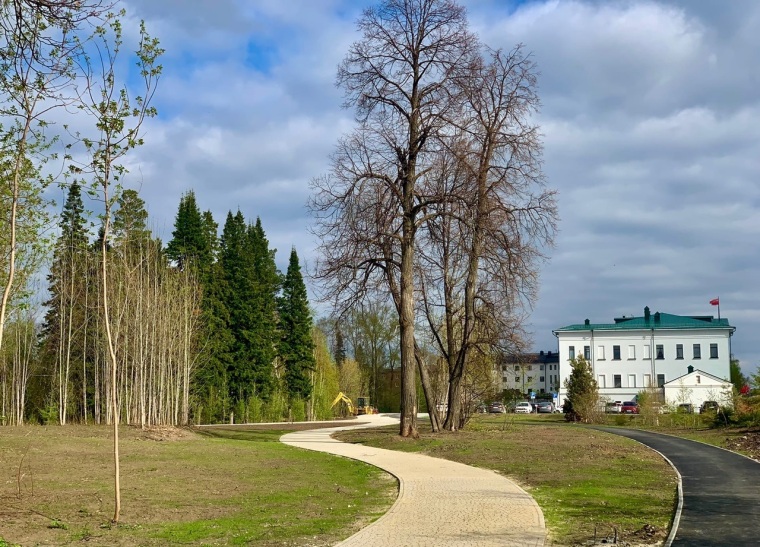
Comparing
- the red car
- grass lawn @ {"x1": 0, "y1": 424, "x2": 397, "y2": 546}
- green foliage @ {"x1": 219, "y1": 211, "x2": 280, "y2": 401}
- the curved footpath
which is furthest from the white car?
the curved footpath

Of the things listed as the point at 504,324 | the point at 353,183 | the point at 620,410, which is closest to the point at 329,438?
the point at 504,324

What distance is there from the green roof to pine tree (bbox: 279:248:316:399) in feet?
117

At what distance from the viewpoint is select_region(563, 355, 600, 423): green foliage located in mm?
49500

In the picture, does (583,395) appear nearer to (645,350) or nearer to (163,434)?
(163,434)

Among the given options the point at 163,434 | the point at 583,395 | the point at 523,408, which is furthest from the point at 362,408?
the point at 163,434

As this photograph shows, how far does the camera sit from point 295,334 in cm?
6091

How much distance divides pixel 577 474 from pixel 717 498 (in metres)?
4.01

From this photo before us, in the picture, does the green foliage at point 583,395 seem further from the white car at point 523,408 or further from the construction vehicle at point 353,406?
the white car at point 523,408

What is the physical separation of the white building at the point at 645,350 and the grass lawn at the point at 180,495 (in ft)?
214

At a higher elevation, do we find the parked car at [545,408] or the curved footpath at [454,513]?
the curved footpath at [454,513]

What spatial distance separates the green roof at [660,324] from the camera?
272 ft

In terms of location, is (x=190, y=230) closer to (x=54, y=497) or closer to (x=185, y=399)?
(x=185, y=399)

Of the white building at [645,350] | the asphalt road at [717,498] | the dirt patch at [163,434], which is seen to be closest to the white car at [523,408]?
the white building at [645,350]

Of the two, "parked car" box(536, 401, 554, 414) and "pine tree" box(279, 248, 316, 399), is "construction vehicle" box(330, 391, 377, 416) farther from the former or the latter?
"parked car" box(536, 401, 554, 414)
